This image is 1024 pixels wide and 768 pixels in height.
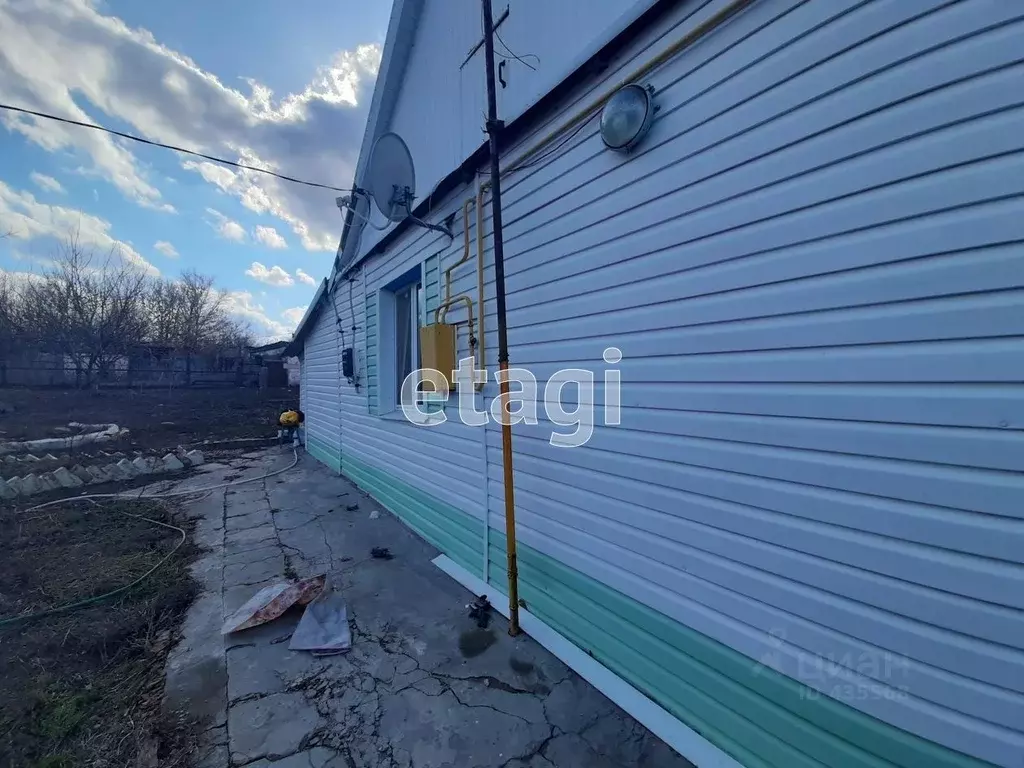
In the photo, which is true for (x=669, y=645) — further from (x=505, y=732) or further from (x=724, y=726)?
(x=505, y=732)

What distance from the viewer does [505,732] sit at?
6.58ft

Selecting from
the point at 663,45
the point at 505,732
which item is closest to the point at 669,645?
the point at 505,732

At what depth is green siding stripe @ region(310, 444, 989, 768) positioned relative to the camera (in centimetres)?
139

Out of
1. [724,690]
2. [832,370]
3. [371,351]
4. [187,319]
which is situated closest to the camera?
[832,370]

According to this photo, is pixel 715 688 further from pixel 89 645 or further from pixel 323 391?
pixel 323 391

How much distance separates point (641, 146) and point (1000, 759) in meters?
2.51

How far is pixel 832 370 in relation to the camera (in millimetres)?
1448

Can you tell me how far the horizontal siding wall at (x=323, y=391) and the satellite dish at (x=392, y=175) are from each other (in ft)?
12.2

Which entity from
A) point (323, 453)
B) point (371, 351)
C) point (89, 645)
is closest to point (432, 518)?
point (89, 645)

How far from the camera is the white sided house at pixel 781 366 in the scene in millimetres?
1168

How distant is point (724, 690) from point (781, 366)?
138 centimetres

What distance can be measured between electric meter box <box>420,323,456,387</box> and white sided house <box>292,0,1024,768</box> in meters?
0.77

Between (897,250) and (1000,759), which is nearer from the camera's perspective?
(1000,759)

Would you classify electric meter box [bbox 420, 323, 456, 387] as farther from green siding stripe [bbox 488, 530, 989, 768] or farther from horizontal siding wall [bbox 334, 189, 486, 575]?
green siding stripe [bbox 488, 530, 989, 768]
